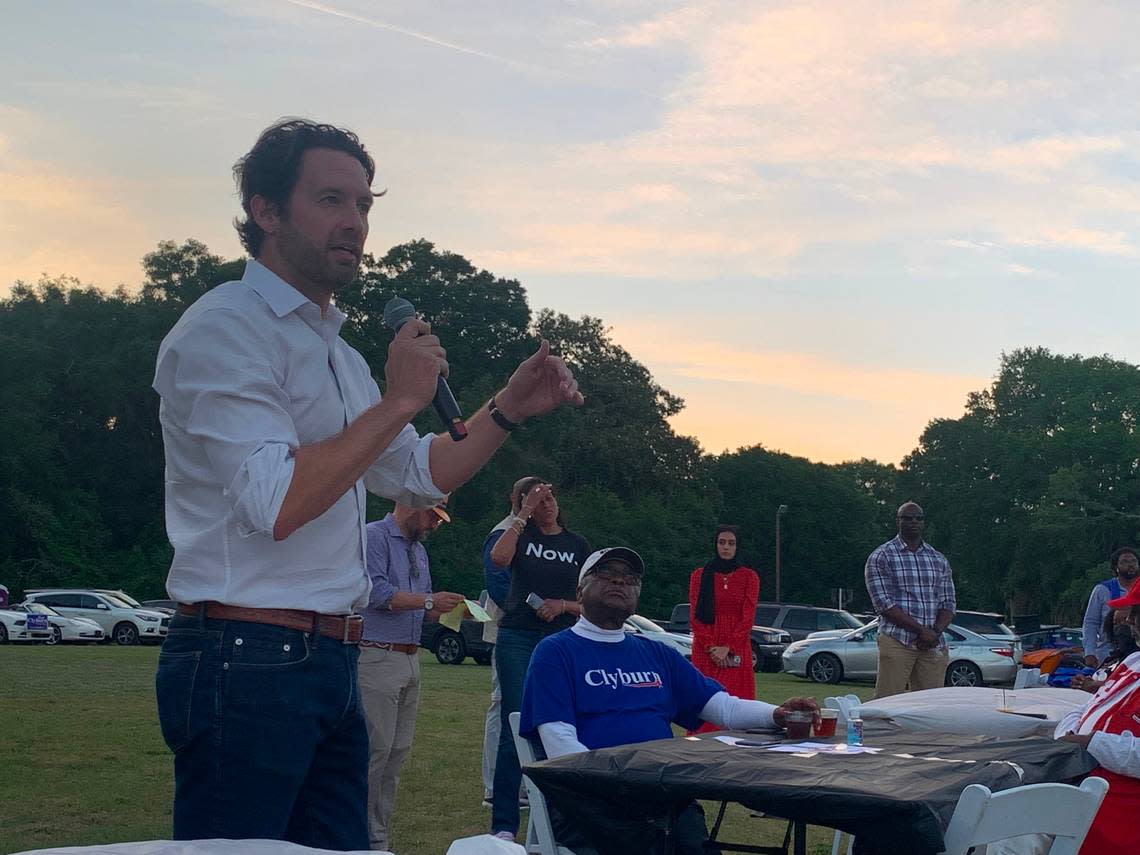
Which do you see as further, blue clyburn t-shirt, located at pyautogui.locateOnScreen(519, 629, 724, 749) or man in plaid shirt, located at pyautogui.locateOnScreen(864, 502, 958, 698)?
man in plaid shirt, located at pyautogui.locateOnScreen(864, 502, 958, 698)

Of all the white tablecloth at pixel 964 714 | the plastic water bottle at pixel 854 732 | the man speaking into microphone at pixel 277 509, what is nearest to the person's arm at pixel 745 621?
the white tablecloth at pixel 964 714

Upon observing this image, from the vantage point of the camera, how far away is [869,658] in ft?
87.0

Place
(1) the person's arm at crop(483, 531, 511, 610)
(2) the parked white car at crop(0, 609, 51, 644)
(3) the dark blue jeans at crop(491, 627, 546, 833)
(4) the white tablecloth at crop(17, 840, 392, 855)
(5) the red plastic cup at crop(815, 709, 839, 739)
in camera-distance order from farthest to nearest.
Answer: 1. (2) the parked white car at crop(0, 609, 51, 644)
2. (1) the person's arm at crop(483, 531, 511, 610)
3. (3) the dark blue jeans at crop(491, 627, 546, 833)
4. (5) the red plastic cup at crop(815, 709, 839, 739)
5. (4) the white tablecloth at crop(17, 840, 392, 855)

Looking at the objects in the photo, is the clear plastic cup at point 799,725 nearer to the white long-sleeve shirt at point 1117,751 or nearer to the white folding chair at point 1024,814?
the white long-sleeve shirt at point 1117,751

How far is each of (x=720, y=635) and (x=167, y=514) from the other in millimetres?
7657

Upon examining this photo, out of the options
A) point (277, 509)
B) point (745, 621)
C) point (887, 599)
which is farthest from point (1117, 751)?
point (887, 599)

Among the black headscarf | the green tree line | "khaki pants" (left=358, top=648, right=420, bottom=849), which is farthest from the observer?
the green tree line

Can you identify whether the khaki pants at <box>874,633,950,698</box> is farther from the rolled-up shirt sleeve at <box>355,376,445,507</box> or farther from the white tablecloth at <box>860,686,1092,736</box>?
the rolled-up shirt sleeve at <box>355,376,445,507</box>

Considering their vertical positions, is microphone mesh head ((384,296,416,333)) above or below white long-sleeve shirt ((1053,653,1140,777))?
above

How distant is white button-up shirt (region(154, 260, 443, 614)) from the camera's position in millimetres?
2455

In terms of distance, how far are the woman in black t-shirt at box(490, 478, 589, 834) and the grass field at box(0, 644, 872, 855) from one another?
745mm

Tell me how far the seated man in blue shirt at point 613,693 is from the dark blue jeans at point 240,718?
2229 mm

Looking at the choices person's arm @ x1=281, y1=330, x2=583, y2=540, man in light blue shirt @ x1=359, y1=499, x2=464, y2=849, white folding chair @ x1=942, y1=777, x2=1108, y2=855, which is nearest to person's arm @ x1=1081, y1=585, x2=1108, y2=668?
man in light blue shirt @ x1=359, y1=499, x2=464, y2=849

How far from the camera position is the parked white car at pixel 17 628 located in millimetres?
34750
